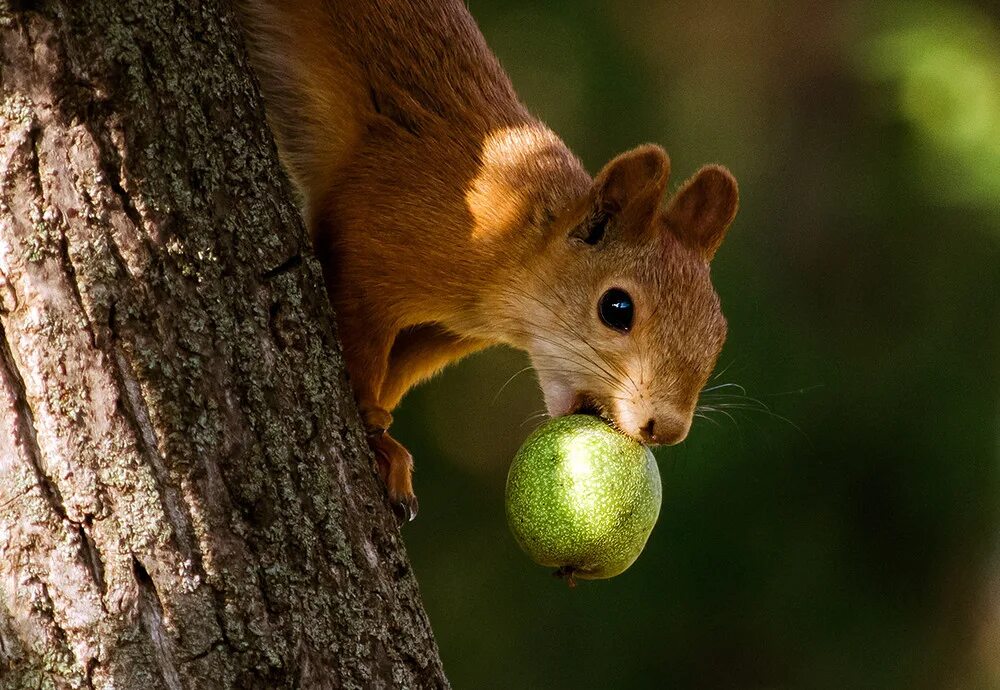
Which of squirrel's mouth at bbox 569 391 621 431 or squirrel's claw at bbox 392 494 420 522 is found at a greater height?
squirrel's mouth at bbox 569 391 621 431

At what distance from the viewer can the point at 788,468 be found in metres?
5.85

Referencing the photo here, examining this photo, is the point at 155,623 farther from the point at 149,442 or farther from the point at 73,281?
the point at 73,281

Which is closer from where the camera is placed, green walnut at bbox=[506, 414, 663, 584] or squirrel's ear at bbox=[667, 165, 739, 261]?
green walnut at bbox=[506, 414, 663, 584]

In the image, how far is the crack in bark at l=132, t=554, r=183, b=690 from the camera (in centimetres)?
176

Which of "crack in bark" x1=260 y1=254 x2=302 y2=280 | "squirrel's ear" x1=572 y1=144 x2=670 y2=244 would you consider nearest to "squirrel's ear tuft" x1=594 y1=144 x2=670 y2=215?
"squirrel's ear" x1=572 y1=144 x2=670 y2=244

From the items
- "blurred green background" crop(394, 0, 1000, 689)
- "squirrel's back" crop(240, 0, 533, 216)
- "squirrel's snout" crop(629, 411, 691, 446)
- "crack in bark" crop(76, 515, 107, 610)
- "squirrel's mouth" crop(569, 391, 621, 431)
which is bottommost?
"blurred green background" crop(394, 0, 1000, 689)

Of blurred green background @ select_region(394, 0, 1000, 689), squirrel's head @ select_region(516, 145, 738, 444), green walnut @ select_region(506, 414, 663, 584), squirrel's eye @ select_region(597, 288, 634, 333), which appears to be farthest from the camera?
blurred green background @ select_region(394, 0, 1000, 689)

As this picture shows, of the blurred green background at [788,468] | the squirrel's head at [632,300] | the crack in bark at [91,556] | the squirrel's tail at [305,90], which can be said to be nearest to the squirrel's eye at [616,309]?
the squirrel's head at [632,300]

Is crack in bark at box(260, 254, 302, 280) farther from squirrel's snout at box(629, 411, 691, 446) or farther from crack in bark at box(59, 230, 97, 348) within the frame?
squirrel's snout at box(629, 411, 691, 446)

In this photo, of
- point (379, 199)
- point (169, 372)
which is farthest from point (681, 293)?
point (169, 372)

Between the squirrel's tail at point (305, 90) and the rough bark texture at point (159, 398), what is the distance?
2.76 ft

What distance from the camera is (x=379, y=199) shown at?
2842 millimetres

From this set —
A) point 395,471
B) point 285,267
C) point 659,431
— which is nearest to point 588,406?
point 659,431

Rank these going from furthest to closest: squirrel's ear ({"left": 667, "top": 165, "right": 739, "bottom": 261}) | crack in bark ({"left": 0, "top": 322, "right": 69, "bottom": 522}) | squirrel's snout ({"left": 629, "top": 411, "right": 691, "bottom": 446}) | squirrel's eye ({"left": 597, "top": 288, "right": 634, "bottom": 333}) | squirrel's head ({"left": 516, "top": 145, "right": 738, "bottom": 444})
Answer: squirrel's ear ({"left": 667, "top": 165, "right": 739, "bottom": 261}), squirrel's eye ({"left": 597, "top": 288, "right": 634, "bottom": 333}), squirrel's head ({"left": 516, "top": 145, "right": 738, "bottom": 444}), squirrel's snout ({"left": 629, "top": 411, "right": 691, "bottom": 446}), crack in bark ({"left": 0, "top": 322, "right": 69, "bottom": 522})
